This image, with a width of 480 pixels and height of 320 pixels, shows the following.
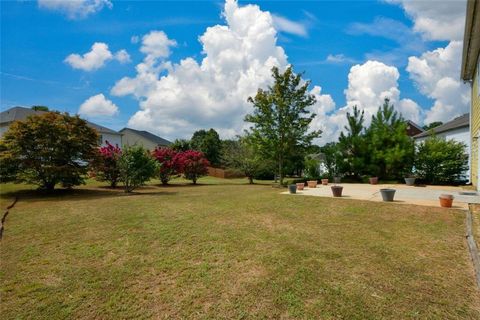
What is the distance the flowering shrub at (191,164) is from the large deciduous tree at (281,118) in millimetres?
5376

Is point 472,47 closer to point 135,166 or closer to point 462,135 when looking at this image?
point 462,135

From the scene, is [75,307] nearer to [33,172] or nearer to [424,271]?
[424,271]

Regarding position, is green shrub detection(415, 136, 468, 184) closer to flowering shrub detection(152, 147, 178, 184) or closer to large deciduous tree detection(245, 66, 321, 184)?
large deciduous tree detection(245, 66, 321, 184)

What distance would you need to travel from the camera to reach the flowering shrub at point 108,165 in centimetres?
1457

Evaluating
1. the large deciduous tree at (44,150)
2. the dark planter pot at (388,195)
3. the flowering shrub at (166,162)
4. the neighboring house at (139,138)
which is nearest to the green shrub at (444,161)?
the dark planter pot at (388,195)

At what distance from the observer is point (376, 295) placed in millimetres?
3334

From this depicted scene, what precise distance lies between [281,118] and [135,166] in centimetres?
919

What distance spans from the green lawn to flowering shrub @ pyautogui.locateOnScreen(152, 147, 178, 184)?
1170 centimetres

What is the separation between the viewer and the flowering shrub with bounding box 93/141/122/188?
14573 mm


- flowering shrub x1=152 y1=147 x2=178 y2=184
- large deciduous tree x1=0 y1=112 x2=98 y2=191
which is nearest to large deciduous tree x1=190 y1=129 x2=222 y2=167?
flowering shrub x1=152 y1=147 x2=178 y2=184

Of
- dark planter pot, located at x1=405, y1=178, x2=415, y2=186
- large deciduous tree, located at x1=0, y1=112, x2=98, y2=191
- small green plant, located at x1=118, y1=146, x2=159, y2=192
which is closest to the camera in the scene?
large deciduous tree, located at x1=0, y1=112, x2=98, y2=191

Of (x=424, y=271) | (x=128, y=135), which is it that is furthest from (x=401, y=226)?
(x=128, y=135)

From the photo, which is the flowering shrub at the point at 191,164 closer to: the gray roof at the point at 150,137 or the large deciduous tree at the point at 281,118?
the large deciduous tree at the point at 281,118

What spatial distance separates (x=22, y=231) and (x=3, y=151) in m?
8.07
